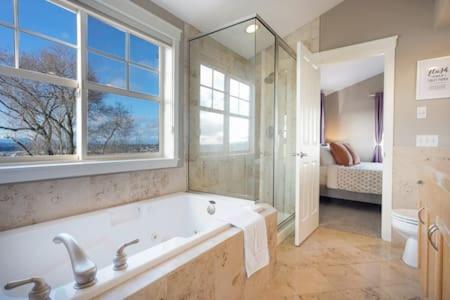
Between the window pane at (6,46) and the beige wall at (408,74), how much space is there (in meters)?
3.05

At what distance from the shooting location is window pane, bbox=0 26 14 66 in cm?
133

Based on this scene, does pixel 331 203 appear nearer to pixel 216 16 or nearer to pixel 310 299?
pixel 310 299

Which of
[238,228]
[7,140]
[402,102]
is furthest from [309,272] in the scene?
[7,140]

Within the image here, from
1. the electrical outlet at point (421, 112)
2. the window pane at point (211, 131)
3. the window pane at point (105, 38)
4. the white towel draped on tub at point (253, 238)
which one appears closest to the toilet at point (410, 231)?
the electrical outlet at point (421, 112)

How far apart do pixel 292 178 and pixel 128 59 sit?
2178mm

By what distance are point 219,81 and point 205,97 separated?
0.29 metres

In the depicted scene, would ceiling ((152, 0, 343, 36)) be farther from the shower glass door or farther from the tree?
the tree

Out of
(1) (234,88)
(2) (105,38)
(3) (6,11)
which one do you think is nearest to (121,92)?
(2) (105,38)

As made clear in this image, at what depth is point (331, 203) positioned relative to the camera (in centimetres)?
402

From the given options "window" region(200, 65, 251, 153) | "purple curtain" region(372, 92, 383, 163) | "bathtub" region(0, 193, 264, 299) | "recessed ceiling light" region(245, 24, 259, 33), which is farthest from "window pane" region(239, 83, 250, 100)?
"purple curtain" region(372, 92, 383, 163)

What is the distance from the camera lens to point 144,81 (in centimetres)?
214

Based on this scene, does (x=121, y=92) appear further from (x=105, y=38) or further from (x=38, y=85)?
(x=38, y=85)

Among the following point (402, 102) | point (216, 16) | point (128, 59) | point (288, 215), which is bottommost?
point (288, 215)

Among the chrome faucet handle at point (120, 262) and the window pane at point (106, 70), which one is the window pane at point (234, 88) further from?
the chrome faucet handle at point (120, 262)
